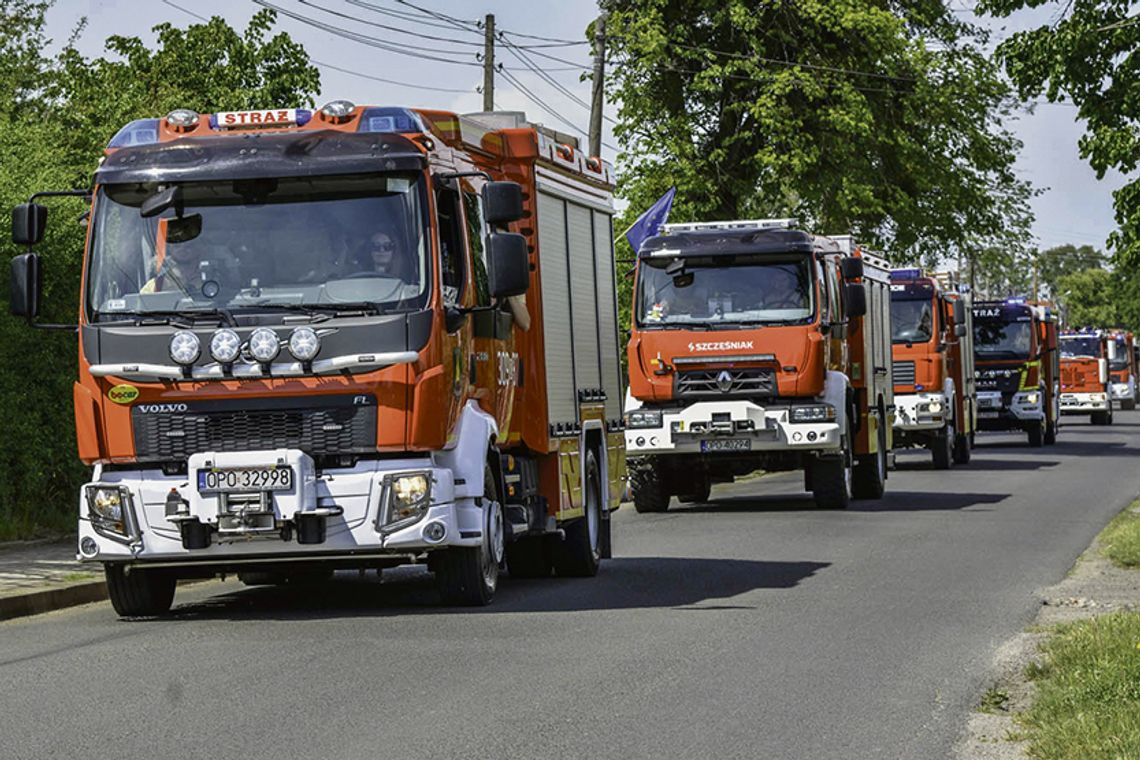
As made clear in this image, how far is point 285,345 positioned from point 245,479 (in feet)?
2.69

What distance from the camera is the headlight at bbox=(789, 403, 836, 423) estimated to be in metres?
23.3

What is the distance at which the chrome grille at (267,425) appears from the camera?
12.3 m

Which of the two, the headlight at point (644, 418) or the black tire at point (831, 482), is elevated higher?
the headlight at point (644, 418)

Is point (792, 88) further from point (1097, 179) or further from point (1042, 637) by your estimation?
point (1042, 637)

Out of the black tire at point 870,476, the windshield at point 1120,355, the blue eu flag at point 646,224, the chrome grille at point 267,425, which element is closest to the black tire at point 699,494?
the black tire at point 870,476

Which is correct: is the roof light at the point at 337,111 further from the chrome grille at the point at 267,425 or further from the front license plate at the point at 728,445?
the front license plate at the point at 728,445

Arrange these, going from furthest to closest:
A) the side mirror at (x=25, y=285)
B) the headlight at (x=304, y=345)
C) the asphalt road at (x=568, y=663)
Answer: the side mirror at (x=25, y=285) → the headlight at (x=304, y=345) → the asphalt road at (x=568, y=663)

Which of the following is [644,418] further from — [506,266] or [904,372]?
[506,266]

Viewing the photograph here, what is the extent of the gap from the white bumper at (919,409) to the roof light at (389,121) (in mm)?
21879

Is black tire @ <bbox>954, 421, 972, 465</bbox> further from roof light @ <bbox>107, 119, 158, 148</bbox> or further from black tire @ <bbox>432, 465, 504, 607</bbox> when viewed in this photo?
roof light @ <bbox>107, 119, 158, 148</bbox>

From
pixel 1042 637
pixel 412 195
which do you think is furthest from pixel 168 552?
pixel 1042 637

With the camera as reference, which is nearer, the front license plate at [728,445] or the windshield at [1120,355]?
the front license plate at [728,445]

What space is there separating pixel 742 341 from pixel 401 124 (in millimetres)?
11036

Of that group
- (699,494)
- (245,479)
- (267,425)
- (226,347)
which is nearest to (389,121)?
(226,347)
